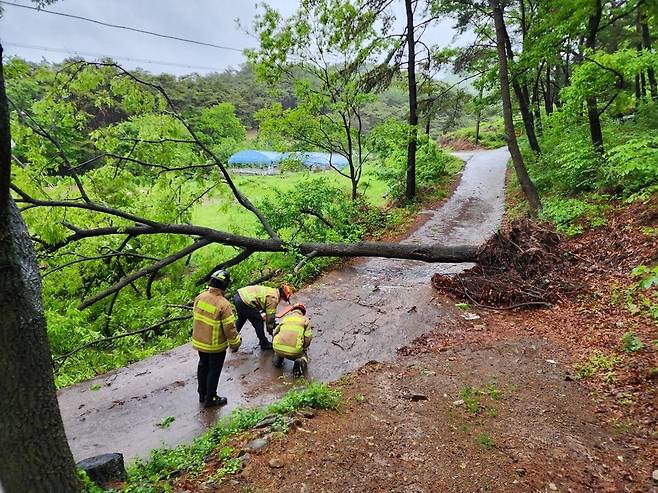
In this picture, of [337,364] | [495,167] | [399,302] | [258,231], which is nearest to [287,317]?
[337,364]

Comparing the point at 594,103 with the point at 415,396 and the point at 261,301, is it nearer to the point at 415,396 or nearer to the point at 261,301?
the point at 415,396

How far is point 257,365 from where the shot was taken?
6.55 meters

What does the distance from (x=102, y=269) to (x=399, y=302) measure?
7601mm

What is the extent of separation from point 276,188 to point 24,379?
1065 cm

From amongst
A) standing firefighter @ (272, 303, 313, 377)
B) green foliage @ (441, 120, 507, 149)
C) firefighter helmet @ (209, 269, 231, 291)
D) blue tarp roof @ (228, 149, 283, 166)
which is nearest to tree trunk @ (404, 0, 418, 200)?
standing firefighter @ (272, 303, 313, 377)

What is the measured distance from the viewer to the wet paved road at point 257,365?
5246 millimetres

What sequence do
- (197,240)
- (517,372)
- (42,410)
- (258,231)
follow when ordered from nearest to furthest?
1. (42,410)
2. (517,372)
3. (197,240)
4. (258,231)

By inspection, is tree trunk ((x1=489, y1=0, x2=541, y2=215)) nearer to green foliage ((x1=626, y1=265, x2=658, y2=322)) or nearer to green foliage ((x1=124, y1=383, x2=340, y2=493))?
green foliage ((x1=626, y1=265, x2=658, y2=322))

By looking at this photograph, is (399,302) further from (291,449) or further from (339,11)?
(339,11)

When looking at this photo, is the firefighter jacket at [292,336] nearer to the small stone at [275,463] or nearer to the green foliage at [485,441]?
the small stone at [275,463]

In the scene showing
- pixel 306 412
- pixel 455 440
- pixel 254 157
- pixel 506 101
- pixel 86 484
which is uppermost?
pixel 254 157

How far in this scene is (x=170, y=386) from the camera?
627 cm

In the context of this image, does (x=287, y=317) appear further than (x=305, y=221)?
No

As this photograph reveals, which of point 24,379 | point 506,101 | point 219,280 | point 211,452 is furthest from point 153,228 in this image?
point 506,101
